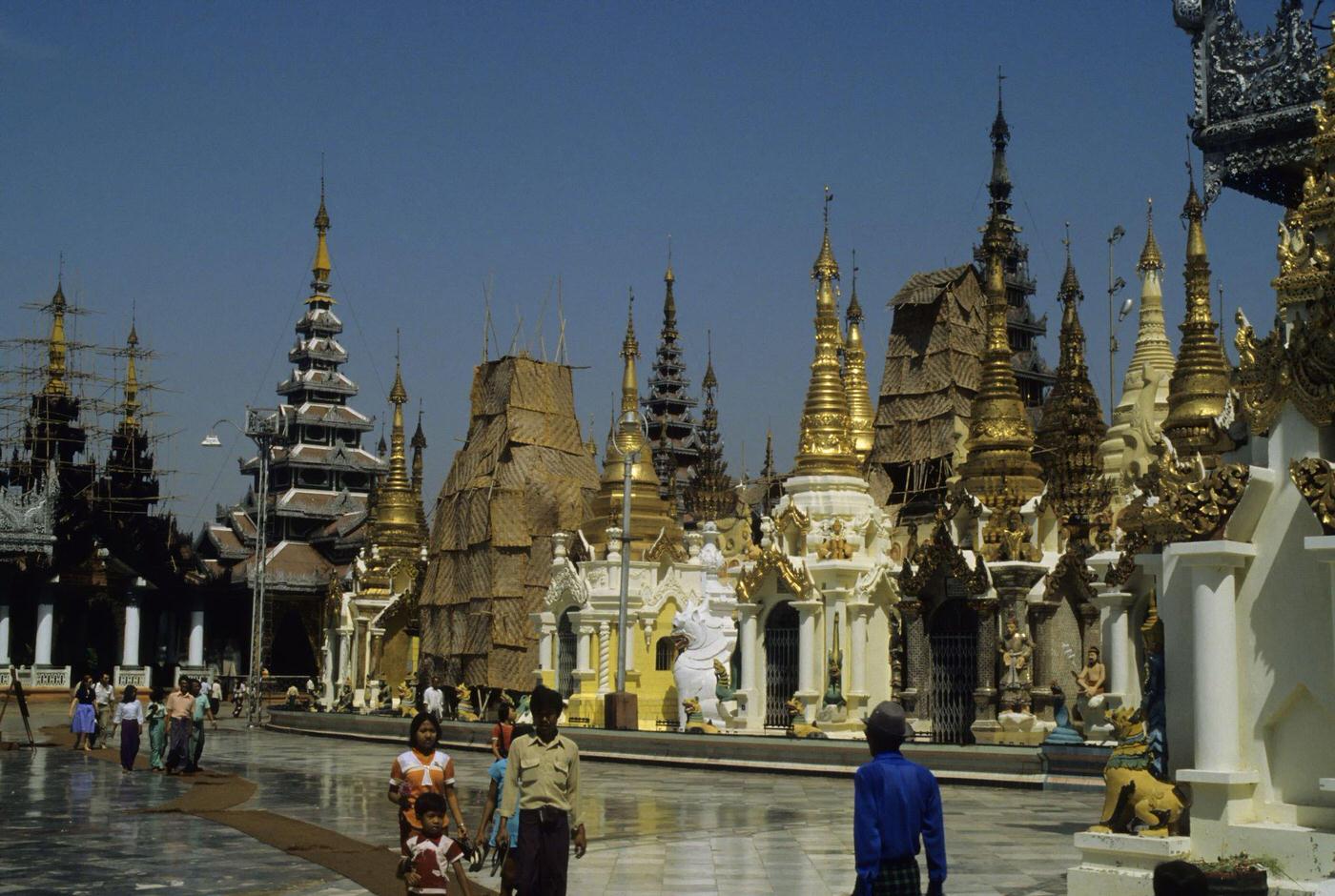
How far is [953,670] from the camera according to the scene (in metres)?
26.0

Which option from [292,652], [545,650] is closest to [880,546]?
[545,650]

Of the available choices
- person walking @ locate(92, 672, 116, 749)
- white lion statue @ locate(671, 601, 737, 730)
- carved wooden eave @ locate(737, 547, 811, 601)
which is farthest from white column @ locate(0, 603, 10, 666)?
carved wooden eave @ locate(737, 547, 811, 601)

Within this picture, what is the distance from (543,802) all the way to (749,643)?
20747mm

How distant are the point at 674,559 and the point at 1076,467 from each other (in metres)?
9.11

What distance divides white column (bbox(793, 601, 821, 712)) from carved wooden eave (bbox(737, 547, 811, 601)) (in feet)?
0.88

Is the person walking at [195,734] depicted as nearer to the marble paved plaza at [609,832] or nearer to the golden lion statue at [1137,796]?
the marble paved plaza at [609,832]

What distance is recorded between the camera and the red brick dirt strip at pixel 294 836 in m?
12.4

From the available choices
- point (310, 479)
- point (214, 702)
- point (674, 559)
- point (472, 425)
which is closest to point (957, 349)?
point (472, 425)

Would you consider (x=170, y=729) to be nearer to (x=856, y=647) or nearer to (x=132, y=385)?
(x=856, y=647)

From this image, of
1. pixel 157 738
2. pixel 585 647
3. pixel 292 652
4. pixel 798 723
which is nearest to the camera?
pixel 157 738

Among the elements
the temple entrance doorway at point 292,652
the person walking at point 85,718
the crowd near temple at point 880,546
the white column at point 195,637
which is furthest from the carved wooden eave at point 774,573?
the temple entrance doorway at point 292,652

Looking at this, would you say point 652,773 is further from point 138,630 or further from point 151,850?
point 138,630

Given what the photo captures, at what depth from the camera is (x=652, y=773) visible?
24.4m

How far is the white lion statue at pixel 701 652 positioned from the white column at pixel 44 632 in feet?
98.5
